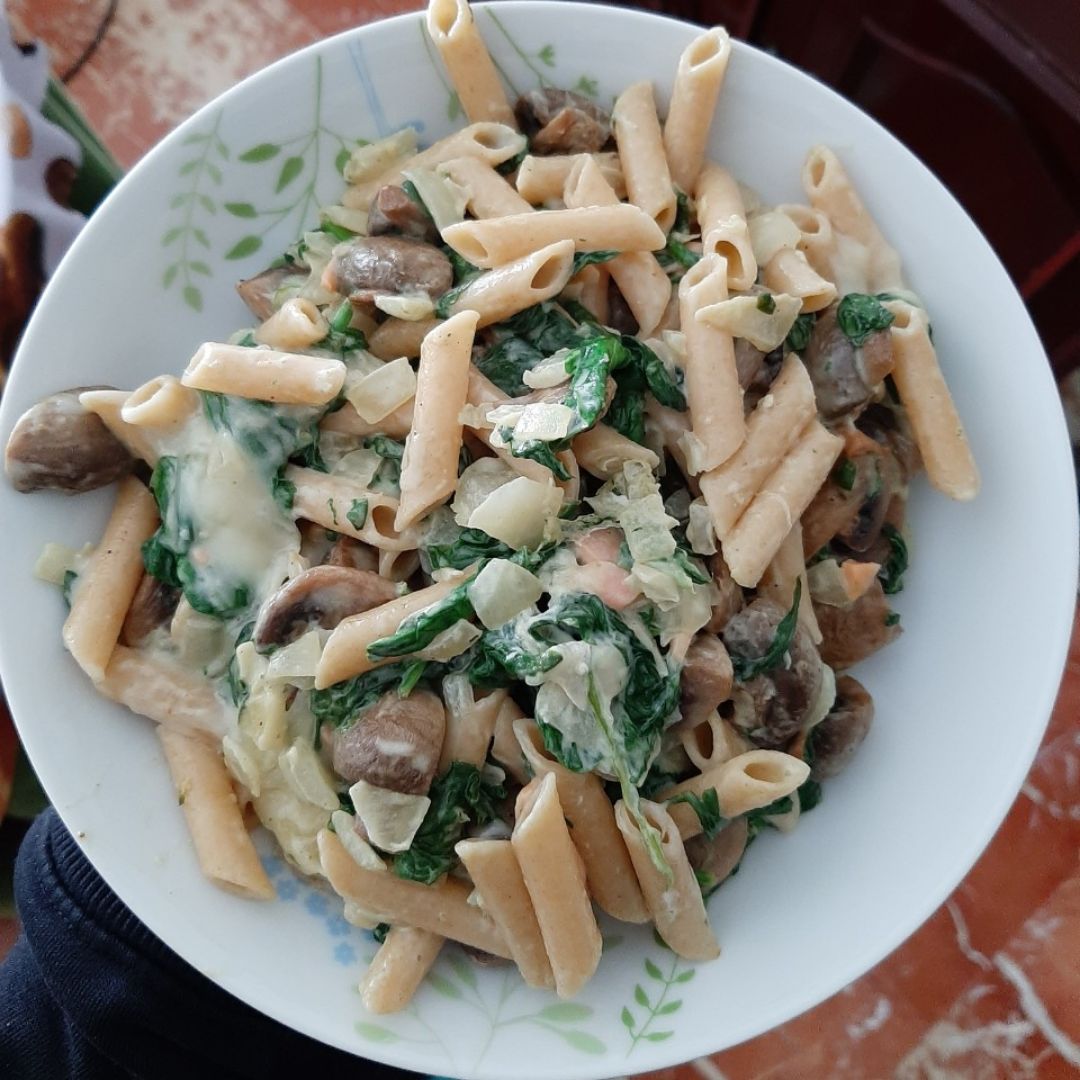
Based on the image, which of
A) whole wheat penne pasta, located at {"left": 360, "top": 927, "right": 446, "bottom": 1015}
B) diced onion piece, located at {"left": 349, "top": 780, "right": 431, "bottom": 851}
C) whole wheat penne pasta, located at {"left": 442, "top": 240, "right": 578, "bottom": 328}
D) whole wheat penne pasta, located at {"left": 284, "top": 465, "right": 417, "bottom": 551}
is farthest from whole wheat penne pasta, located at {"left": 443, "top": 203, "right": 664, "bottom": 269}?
whole wheat penne pasta, located at {"left": 360, "top": 927, "right": 446, "bottom": 1015}

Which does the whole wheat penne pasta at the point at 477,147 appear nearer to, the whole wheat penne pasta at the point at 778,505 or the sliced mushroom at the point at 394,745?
the whole wheat penne pasta at the point at 778,505

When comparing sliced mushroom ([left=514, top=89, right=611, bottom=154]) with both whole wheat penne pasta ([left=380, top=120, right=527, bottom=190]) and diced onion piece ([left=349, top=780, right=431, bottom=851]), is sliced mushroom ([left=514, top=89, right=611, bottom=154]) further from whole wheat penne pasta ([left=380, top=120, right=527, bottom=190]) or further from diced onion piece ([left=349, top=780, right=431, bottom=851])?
diced onion piece ([left=349, top=780, right=431, bottom=851])

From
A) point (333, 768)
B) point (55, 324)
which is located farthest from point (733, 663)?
point (55, 324)

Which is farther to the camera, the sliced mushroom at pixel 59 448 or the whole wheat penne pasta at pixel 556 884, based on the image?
the sliced mushroom at pixel 59 448

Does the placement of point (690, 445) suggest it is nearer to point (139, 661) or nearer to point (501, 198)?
point (501, 198)

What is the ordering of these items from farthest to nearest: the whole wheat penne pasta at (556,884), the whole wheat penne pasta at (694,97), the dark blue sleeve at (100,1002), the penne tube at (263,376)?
1. the dark blue sleeve at (100,1002)
2. the whole wheat penne pasta at (694,97)
3. the penne tube at (263,376)
4. the whole wheat penne pasta at (556,884)

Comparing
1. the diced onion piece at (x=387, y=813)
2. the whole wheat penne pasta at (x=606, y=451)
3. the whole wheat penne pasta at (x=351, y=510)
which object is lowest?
the diced onion piece at (x=387, y=813)

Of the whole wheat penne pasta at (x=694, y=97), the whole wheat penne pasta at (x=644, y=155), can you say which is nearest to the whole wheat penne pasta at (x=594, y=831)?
the whole wheat penne pasta at (x=644, y=155)
